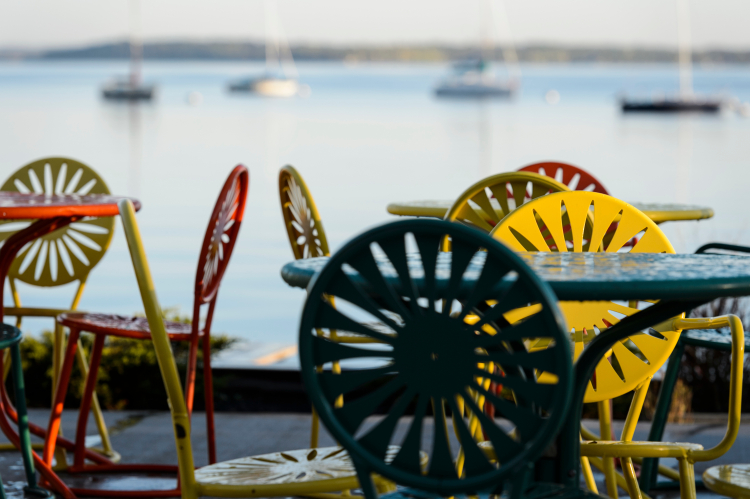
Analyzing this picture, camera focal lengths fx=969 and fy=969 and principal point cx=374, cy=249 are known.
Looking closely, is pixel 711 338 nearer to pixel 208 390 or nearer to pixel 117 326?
pixel 208 390

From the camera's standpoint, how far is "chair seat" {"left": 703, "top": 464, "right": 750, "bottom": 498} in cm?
192

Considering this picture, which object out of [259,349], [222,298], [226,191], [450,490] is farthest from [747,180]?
[450,490]

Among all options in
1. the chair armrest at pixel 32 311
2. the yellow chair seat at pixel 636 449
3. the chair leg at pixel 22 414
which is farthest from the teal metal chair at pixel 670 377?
the chair armrest at pixel 32 311

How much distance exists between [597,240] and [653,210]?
1.21 metres

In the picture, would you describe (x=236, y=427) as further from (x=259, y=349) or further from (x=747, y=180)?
(x=747, y=180)

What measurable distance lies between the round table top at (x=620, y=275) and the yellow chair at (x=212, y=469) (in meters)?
0.26

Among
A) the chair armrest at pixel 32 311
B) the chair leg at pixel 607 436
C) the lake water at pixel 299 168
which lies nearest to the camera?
the chair leg at pixel 607 436

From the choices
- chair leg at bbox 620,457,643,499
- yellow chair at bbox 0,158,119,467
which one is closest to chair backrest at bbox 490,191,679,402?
chair leg at bbox 620,457,643,499

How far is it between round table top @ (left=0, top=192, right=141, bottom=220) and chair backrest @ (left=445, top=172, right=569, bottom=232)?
96 centimetres

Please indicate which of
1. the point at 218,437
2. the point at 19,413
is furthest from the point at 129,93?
the point at 19,413

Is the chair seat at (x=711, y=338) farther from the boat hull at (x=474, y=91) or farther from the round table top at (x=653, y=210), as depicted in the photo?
the boat hull at (x=474, y=91)

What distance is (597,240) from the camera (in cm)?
217

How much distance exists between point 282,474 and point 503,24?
56.0 meters

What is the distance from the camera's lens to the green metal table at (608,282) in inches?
58.9
